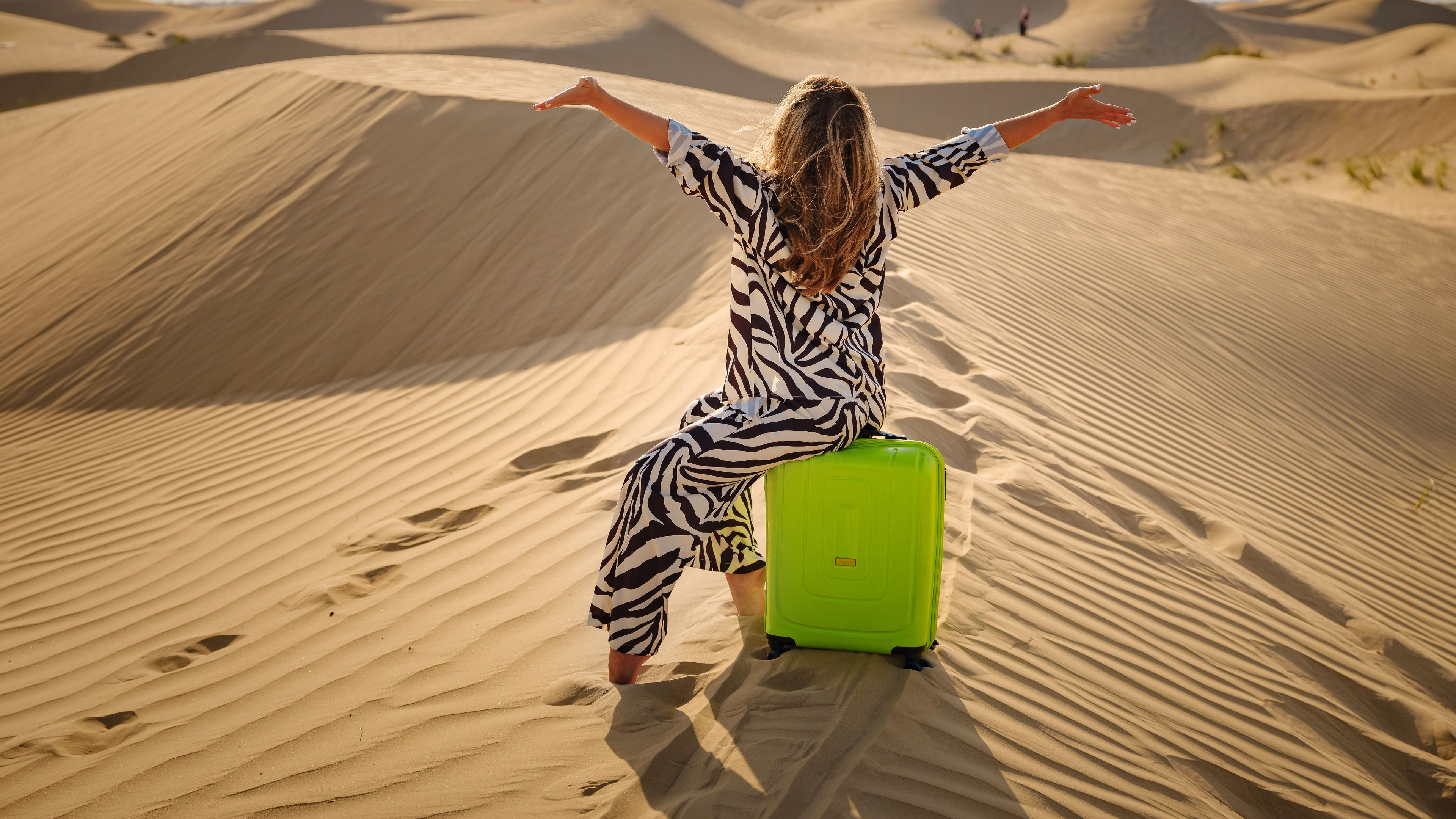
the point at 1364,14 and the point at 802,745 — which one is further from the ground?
the point at 1364,14

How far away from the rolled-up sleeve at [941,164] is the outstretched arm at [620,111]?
26.1 inches

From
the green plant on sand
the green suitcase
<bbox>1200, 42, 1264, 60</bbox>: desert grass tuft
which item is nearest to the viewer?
the green suitcase

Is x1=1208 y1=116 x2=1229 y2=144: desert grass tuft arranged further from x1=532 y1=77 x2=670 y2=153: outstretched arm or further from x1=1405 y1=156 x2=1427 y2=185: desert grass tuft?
x1=532 y1=77 x2=670 y2=153: outstretched arm

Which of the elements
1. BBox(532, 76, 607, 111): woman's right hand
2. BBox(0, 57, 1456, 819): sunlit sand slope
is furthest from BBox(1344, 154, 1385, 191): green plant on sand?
BBox(532, 76, 607, 111): woman's right hand

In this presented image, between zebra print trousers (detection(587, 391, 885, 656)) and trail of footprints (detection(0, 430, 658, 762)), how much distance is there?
3.54 feet

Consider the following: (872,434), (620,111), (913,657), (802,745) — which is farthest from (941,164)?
(802,745)

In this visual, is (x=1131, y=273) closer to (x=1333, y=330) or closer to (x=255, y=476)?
(x=1333, y=330)

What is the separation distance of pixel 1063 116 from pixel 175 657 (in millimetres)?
3274

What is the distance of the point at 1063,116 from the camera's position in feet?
9.11

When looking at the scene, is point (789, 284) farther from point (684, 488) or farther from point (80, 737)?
point (80, 737)

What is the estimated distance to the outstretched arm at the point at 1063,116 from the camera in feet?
8.90

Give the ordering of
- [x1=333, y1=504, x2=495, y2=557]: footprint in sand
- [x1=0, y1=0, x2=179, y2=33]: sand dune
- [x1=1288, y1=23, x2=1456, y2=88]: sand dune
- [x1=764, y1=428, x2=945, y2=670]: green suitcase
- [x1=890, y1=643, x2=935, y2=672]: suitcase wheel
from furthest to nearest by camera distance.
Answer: [x1=0, y1=0, x2=179, y2=33]: sand dune < [x1=1288, y1=23, x2=1456, y2=88]: sand dune < [x1=333, y1=504, x2=495, y2=557]: footprint in sand < [x1=890, y1=643, x2=935, y2=672]: suitcase wheel < [x1=764, y1=428, x2=945, y2=670]: green suitcase

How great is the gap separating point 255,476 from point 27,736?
6.08 ft

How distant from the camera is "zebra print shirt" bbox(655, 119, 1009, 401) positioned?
7.57 feet
